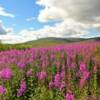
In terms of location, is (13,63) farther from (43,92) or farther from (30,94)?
(43,92)

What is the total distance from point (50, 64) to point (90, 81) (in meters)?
2.19

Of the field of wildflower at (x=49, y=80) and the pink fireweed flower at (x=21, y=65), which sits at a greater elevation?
the pink fireweed flower at (x=21, y=65)

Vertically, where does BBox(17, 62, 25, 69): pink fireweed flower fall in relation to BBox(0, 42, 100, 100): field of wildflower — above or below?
above

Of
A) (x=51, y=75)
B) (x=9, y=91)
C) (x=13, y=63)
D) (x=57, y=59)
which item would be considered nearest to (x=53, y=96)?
(x=9, y=91)

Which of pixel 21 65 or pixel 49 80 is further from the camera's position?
pixel 21 65

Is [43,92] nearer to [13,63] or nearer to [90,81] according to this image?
[90,81]

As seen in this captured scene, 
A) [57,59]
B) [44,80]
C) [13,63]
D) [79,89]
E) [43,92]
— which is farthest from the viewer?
[57,59]

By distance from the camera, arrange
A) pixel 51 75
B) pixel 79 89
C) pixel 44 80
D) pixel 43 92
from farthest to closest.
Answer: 1. pixel 51 75
2. pixel 44 80
3. pixel 79 89
4. pixel 43 92

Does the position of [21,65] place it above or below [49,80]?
above

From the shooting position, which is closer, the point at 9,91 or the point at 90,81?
the point at 9,91

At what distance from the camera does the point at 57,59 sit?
12.9 metres

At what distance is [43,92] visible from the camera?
7.93m

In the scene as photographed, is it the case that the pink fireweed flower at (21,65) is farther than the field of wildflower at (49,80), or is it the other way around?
the pink fireweed flower at (21,65)

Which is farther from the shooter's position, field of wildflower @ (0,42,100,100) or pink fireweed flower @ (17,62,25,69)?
pink fireweed flower @ (17,62,25,69)
